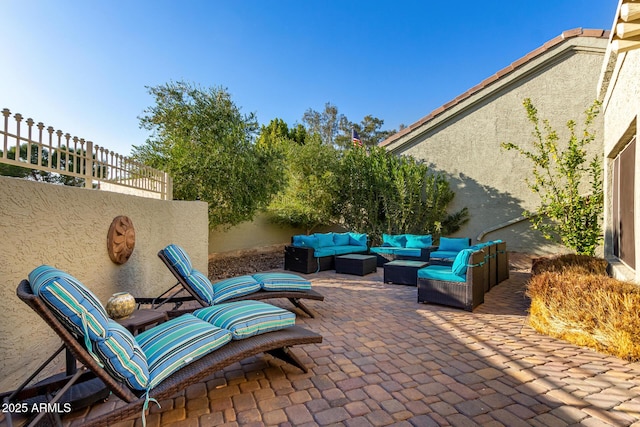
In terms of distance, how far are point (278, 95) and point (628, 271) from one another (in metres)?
14.1

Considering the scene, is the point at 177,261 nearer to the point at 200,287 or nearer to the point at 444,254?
the point at 200,287

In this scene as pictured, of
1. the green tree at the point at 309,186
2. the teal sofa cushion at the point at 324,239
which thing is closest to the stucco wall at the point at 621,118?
the teal sofa cushion at the point at 324,239

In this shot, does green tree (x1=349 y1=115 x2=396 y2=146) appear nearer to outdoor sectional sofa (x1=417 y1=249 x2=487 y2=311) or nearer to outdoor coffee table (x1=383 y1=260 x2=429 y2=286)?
outdoor coffee table (x1=383 y1=260 x2=429 y2=286)

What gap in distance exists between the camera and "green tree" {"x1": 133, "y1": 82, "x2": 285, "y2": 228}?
27.2 feet

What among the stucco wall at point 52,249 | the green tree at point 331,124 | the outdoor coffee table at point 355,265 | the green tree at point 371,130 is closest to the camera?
the stucco wall at point 52,249

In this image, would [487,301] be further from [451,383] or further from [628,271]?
[451,383]

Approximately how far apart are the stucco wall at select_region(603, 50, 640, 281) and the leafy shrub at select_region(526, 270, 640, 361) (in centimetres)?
90

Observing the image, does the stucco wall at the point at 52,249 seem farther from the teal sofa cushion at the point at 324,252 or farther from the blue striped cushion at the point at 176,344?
the teal sofa cushion at the point at 324,252

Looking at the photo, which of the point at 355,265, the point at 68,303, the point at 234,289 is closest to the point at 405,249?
the point at 355,265

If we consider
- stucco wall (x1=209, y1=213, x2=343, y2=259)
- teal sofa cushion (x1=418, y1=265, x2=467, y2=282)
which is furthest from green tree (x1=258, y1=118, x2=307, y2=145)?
teal sofa cushion (x1=418, y1=265, x2=467, y2=282)

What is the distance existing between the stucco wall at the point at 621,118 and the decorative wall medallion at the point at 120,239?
6871 mm

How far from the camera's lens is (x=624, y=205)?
5766 millimetres

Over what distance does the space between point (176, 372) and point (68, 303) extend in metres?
0.90

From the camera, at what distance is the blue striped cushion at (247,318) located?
296 cm
